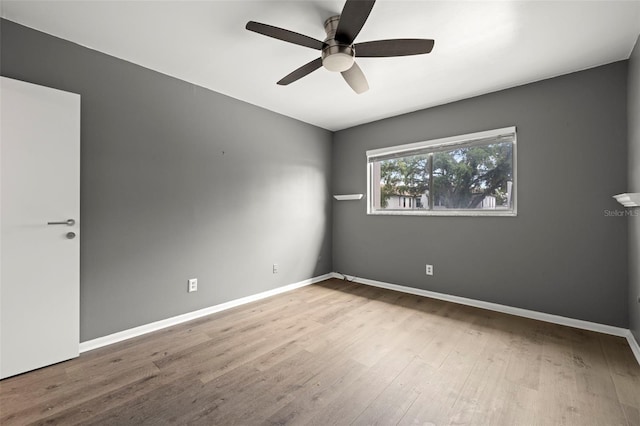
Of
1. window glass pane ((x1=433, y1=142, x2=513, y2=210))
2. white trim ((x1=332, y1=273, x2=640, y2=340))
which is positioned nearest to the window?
window glass pane ((x1=433, y1=142, x2=513, y2=210))

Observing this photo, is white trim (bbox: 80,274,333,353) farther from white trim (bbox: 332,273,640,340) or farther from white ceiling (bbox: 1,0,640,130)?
white ceiling (bbox: 1,0,640,130)

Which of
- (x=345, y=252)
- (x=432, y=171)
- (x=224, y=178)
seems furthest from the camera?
(x=345, y=252)

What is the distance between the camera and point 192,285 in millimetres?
2791

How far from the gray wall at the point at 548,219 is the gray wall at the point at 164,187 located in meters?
1.93

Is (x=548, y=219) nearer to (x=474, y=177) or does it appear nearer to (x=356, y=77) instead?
(x=474, y=177)

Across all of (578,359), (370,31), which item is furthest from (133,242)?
(578,359)

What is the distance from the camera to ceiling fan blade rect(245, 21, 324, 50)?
162 centimetres

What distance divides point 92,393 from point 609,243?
4092mm

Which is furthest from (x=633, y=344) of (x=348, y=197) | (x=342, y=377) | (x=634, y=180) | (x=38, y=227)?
(x=38, y=227)

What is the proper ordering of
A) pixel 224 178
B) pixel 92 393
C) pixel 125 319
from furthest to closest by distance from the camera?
1. pixel 224 178
2. pixel 125 319
3. pixel 92 393

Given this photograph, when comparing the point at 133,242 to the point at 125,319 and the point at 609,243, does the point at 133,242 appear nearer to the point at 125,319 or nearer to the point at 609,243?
the point at 125,319

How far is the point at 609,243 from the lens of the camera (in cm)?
240

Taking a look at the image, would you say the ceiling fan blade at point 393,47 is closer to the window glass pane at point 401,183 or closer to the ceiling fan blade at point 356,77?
the ceiling fan blade at point 356,77

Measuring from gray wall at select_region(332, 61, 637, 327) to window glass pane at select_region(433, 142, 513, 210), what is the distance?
0.51ft
